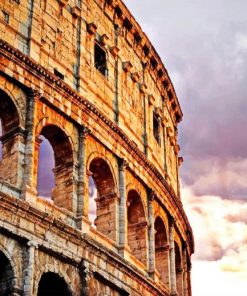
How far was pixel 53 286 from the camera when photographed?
65.2 feet

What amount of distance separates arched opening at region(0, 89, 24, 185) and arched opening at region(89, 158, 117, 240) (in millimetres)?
3418

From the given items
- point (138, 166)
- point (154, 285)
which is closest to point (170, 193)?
point (138, 166)

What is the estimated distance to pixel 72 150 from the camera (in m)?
22.0

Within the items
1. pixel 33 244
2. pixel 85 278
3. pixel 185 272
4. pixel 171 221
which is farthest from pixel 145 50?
pixel 33 244

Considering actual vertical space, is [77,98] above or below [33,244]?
above

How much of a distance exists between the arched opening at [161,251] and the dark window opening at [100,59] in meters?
5.35

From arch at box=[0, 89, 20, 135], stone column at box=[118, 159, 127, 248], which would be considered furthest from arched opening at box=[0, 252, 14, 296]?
stone column at box=[118, 159, 127, 248]

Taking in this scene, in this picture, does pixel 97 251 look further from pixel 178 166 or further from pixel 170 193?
pixel 178 166

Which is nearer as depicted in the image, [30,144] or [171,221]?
[30,144]

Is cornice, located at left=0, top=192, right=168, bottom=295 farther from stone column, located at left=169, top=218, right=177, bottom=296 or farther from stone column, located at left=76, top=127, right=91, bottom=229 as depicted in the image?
stone column, located at left=169, top=218, right=177, bottom=296

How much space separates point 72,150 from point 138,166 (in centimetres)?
374

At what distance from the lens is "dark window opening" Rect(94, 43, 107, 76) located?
25.4 metres

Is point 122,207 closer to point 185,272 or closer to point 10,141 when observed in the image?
point 10,141

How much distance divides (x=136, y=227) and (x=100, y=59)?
17.9ft
